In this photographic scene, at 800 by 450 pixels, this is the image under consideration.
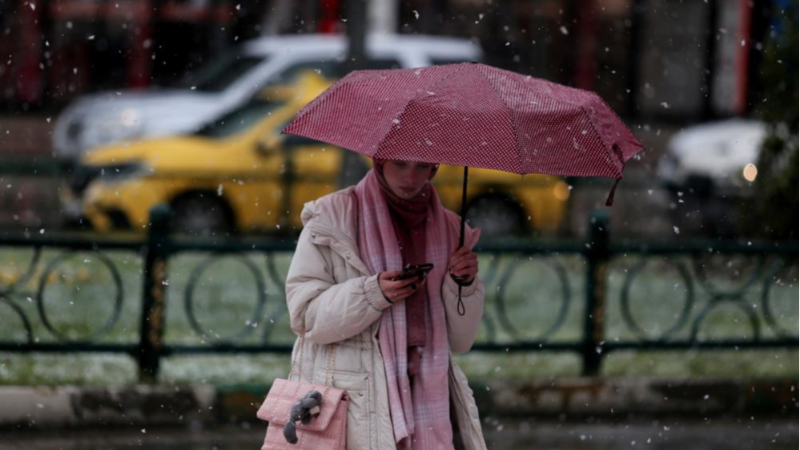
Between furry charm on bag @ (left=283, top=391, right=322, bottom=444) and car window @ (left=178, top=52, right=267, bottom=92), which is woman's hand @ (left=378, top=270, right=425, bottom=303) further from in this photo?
car window @ (left=178, top=52, right=267, bottom=92)

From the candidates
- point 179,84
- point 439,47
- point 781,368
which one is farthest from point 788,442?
point 179,84

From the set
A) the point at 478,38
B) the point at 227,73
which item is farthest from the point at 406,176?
the point at 478,38

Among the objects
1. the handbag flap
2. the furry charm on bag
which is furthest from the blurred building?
the furry charm on bag

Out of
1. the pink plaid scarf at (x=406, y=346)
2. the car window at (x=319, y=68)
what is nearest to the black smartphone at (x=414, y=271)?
the pink plaid scarf at (x=406, y=346)

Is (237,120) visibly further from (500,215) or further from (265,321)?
(265,321)

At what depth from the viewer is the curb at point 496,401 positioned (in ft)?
22.2

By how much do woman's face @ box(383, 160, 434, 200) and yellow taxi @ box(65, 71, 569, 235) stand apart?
8.45m

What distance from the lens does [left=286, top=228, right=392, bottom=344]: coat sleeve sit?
371cm

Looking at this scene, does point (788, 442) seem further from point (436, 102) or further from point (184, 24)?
point (184, 24)

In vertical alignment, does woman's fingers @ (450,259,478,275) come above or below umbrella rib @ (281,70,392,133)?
below

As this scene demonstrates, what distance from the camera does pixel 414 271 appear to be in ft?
12.3

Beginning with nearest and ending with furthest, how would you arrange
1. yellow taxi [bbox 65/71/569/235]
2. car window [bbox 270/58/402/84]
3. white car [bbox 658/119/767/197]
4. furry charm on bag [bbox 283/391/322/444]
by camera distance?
furry charm on bag [bbox 283/391/322/444] → yellow taxi [bbox 65/71/569/235] → car window [bbox 270/58/402/84] → white car [bbox 658/119/767/197]

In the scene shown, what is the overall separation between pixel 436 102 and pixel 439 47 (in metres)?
11.2

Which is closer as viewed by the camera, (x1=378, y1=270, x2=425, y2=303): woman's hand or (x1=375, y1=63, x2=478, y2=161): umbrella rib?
(x1=375, y1=63, x2=478, y2=161): umbrella rib
